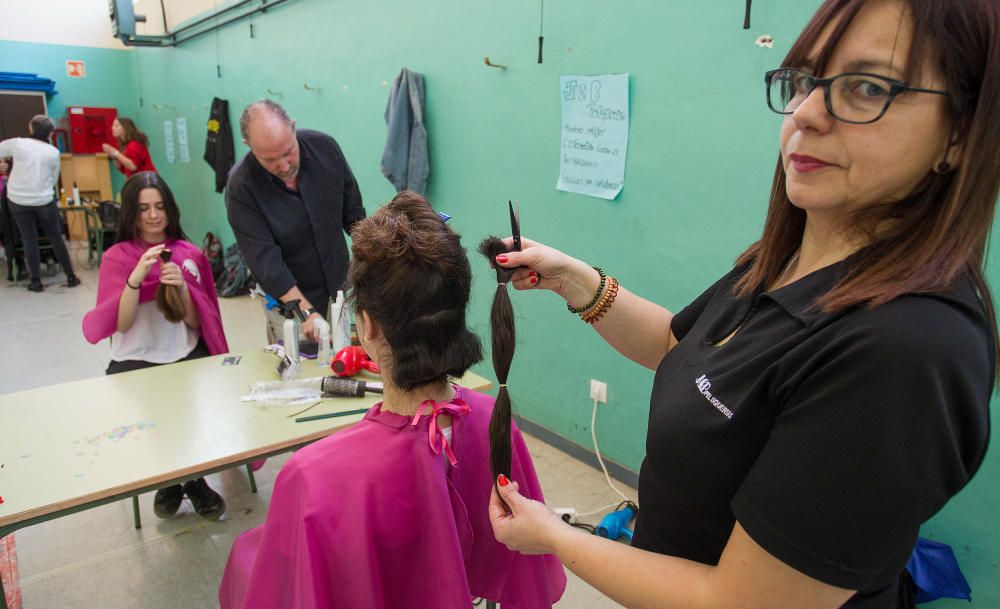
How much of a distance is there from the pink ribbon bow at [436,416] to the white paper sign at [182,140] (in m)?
7.07

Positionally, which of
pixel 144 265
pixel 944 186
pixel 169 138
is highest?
pixel 169 138

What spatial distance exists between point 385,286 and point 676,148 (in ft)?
5.05

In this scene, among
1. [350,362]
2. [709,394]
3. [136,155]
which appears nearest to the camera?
[709,394]

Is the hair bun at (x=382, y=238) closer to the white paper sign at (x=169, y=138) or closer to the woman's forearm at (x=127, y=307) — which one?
the woman's forearm at (x=127, y=307)

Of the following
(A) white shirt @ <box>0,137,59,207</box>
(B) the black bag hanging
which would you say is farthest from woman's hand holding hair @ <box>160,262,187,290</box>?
(A) white shirt @ <box>0,137,59,207</box>

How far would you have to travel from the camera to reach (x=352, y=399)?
6.15ft

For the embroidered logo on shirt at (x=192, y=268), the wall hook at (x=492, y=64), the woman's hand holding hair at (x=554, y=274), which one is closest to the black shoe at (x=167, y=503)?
the embroidered logo on shirt at (x=192, y=268)

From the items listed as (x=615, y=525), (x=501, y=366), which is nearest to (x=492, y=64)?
(x=615, y=525)

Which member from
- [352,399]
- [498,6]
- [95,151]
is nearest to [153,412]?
[352,399]

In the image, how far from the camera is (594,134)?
8.29ft

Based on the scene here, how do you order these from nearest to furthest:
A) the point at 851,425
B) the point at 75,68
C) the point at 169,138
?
the point at 851,425 < the point at 169,138 < the point at 75,68

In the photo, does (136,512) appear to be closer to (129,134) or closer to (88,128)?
(129,134)

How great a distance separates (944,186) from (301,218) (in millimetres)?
2265

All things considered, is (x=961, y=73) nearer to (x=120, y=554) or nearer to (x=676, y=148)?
(x=676, y=148)
